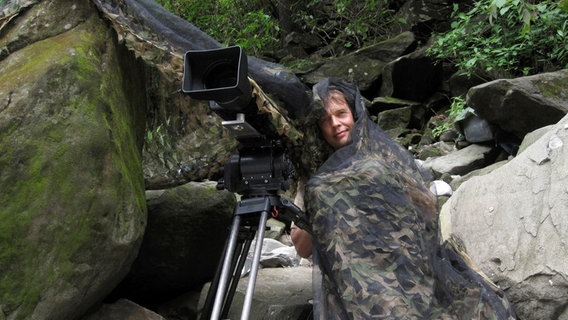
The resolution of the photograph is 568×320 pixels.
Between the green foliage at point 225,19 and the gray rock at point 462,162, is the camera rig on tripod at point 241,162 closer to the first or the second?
the gray rock at point 462,162

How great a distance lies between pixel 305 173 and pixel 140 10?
0.99m

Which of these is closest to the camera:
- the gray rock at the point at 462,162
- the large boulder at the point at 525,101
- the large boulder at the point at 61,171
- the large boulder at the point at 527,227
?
the large boulder at the point at 61,171

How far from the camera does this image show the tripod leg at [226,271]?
5.37 ft

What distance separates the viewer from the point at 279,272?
321 cm

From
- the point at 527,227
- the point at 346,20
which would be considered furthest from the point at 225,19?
the point at 527,227

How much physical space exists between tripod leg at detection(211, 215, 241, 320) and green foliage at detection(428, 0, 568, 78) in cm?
454

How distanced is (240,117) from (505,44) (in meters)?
5.24

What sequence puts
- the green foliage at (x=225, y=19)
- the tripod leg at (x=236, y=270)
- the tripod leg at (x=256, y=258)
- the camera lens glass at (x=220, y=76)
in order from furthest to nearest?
1. the green foliage at (x=225, y=19)
2. the tripod leg at (x=236, y=270)
3. the camera lens glass at (x=220, y=76)
4. the tripod leg at (x=256, y=258)

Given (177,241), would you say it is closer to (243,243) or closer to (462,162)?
(243,243)

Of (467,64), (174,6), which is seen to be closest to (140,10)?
(467,64)

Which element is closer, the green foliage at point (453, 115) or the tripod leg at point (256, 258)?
the tripod leg at point (256, 258)

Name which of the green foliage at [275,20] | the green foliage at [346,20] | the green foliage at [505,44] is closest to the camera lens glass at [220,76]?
the green foliage at [505,44]

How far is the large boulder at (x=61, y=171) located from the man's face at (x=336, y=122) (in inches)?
32.7

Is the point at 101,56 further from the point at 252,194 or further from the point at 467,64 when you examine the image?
the point at 467,64
